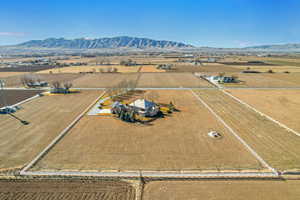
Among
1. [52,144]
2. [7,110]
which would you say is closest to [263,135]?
[52,144]

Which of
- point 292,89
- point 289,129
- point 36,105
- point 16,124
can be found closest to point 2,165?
point 16,124

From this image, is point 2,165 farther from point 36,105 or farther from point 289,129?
point 289,129

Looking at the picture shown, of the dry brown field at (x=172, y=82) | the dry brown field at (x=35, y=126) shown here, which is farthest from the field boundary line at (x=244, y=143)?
the dry brown field at (x=35, y=126)

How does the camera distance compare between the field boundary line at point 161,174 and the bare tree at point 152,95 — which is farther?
the bare tree at point 152,95

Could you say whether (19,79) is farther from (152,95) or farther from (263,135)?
(263,135)

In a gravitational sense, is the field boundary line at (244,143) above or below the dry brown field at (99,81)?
below

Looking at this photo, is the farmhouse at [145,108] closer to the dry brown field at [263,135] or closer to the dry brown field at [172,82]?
the dry brown field at [263,135]
